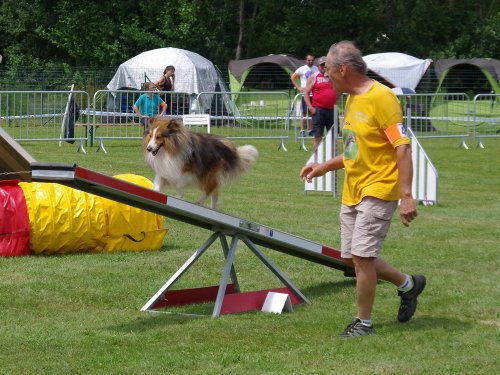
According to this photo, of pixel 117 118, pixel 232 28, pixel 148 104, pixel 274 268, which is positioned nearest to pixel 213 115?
pixel 117 118

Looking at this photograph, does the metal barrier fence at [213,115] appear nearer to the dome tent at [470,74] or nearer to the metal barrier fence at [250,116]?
the metal barrier fence at [250,116]

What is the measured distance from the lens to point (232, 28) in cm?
3862

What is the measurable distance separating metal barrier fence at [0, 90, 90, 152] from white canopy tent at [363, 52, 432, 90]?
11925 mm

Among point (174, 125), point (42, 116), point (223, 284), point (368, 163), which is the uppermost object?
point (368, 163)

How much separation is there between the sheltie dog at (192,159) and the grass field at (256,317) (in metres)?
0.80

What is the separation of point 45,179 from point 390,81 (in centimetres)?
2626

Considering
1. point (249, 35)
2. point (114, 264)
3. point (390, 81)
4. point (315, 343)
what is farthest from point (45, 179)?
point (249, 35)

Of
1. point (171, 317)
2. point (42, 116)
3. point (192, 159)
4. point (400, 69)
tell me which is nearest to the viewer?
point (171, 317)

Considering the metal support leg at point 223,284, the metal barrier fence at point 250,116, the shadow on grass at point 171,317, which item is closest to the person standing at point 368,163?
the metal support leg at point 223,284

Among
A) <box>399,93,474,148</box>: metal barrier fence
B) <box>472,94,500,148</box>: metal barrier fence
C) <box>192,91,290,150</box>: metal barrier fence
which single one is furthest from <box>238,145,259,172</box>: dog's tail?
<box>472,94,500,148</box>: metal barrier fence

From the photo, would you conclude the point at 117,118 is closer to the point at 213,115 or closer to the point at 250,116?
the point at 213,115

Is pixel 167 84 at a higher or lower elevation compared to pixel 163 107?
higher

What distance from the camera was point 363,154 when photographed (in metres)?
5.84

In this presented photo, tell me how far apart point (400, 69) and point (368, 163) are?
2599cm
